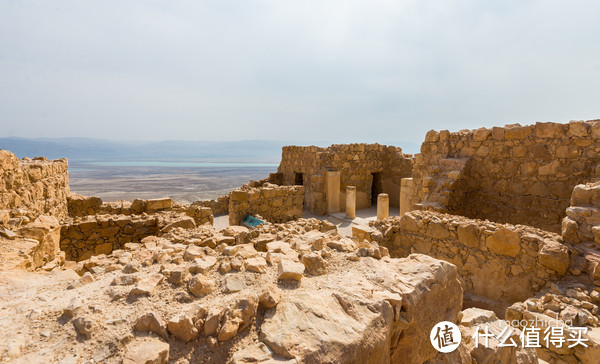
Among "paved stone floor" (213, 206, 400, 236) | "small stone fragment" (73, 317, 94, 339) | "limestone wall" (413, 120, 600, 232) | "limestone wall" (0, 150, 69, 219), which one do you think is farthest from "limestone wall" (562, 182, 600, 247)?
"limestone wall" (0, 150, 69, 219)

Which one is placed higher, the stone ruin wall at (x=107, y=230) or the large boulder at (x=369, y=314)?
the large boulder at (x=369, y=314)

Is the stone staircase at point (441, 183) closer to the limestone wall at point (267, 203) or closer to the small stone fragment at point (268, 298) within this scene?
the limestone wall at point (267, 203)

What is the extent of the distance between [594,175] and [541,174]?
0.87 metres

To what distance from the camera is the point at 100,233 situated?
623cm

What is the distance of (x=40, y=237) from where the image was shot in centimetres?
439

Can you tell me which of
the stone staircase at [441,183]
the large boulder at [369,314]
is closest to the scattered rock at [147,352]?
the large boulder at [369,314]

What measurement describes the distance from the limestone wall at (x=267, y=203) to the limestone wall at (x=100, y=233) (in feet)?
5.85

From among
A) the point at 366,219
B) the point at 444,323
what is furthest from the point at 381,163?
the point at 444,323

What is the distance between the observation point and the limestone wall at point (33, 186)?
4887 mm

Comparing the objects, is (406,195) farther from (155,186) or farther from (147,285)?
(155,186)

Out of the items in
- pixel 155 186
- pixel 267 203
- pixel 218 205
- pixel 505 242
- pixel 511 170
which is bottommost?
pixel 155 186

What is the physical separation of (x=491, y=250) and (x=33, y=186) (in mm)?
8406

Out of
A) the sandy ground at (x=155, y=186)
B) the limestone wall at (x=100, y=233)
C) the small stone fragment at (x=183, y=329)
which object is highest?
the small stone fragment at (x=183, y=329)

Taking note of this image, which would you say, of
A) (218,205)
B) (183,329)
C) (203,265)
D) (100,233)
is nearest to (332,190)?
(218,205)
